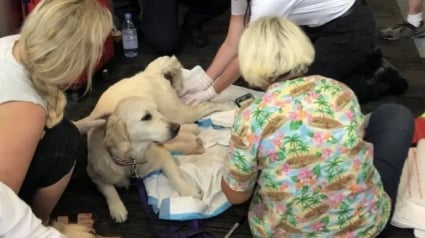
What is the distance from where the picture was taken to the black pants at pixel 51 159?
174cm

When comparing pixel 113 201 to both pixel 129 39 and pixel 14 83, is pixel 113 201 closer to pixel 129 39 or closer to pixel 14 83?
pixel 14 83

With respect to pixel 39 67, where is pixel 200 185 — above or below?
below

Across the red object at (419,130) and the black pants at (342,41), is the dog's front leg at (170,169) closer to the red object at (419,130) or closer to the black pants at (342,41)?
the black pants at (342,41)

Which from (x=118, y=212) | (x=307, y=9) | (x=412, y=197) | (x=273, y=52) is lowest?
(x=118, y=212)

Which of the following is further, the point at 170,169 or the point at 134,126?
the point at 170,169

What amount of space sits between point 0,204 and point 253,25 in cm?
79

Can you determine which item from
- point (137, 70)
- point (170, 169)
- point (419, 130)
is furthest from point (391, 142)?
point (137, 70)

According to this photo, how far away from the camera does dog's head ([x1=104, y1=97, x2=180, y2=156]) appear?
199 cm

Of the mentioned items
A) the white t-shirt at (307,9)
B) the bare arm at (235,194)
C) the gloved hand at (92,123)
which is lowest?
the gloved hand at (92,123)

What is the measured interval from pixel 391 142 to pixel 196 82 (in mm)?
966

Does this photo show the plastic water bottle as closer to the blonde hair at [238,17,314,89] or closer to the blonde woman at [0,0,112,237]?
the blonde woman at [0,0,112,237]

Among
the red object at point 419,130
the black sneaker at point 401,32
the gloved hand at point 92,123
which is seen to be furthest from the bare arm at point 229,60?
the black sneaker at point 401,32

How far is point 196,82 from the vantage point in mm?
2586

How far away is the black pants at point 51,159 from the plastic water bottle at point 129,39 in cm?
128
